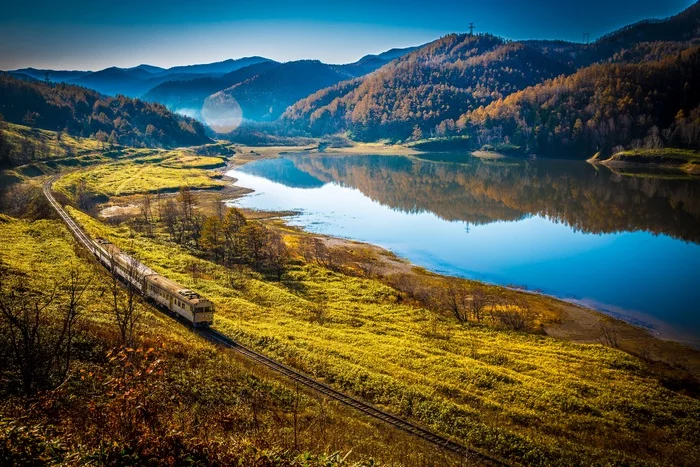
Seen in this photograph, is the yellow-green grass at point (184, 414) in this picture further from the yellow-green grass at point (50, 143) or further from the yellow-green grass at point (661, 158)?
the yellow-green grass at point (661, 158)

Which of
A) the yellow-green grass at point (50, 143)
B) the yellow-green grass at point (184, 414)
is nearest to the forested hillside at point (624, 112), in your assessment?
the yellow-green grass at point (50, 143)

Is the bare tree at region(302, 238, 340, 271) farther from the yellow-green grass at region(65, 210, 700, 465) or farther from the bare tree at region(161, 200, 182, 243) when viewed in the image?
the bare tree at region(161, 200, 182, 243)

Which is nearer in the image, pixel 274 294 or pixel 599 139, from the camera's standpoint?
pixel 274 294

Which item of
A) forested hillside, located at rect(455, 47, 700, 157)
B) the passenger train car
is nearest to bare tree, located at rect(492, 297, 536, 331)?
the passenger train car

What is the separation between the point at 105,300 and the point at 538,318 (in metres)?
34.7

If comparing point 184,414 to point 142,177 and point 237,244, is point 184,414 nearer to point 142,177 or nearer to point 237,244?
point 237,244

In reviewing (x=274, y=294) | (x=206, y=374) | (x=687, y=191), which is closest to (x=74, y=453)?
(x=206, y=374)

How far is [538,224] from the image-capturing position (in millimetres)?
81125

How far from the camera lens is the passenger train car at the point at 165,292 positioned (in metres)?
32.5

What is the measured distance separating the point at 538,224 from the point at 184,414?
74.9m

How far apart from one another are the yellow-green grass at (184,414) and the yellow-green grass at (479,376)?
3.07 m

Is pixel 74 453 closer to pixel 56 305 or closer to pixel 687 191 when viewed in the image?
pixel 56 305

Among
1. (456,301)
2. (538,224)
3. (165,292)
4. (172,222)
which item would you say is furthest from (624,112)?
(165,292)

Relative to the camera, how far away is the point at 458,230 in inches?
3061
